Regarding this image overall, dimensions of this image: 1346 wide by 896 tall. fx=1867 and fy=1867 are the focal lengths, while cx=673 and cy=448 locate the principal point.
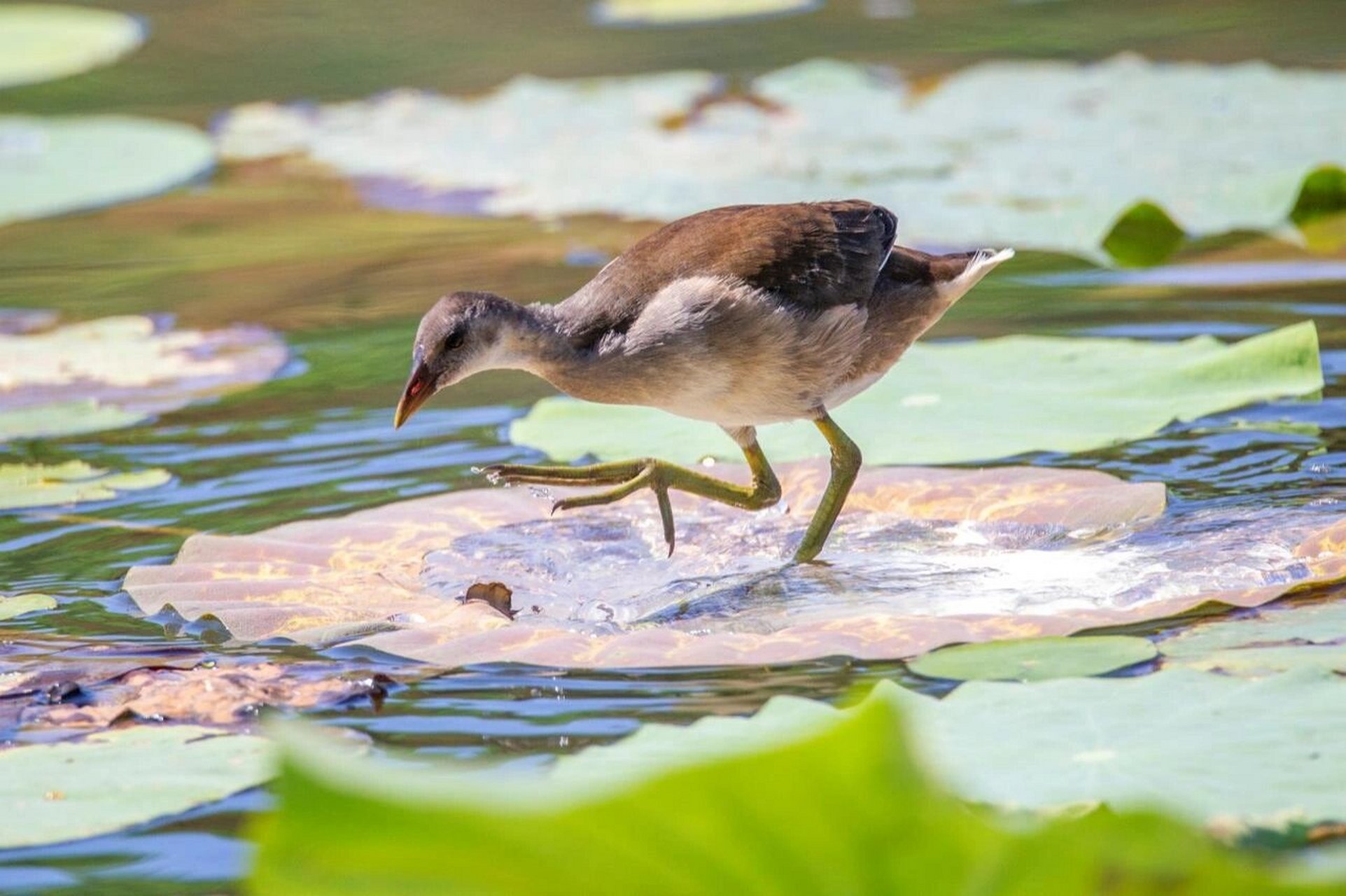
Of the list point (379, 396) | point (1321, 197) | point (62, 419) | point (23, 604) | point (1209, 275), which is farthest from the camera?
point (1321, 197)

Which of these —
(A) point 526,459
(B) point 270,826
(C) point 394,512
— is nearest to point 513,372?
(A) point 526,459

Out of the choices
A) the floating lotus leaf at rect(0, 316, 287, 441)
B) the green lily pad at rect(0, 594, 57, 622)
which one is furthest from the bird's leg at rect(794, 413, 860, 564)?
the floating lotus leaf at rect(0, 316, 287, 441)

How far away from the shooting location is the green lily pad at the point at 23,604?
12.3ft

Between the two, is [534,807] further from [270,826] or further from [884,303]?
[884,303]

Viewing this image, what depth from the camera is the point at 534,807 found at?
1.21 meters

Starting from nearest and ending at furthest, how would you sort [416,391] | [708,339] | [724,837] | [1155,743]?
1. [724,837]
2. [1155,743]
3. [416,391]
4. [708,339]

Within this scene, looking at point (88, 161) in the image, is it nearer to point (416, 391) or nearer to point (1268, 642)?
point (416, 391)

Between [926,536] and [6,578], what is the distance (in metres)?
1.99

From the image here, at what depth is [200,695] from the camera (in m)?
2.99

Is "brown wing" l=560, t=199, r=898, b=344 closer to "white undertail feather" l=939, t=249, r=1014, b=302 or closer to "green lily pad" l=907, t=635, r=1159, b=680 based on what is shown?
"white undertail feather" l=939, t=249, r=1014, b=302

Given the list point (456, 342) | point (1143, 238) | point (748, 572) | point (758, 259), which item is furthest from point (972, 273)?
point (1143, 238)

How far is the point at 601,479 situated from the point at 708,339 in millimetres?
418

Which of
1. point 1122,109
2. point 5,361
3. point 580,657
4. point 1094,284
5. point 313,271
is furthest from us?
point 1122,109

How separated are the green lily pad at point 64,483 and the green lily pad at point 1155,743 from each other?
2695 millimetres
